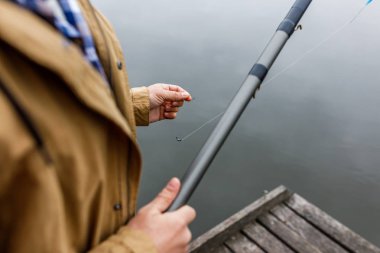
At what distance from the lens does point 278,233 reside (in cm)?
207

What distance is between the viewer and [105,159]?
0.66 m

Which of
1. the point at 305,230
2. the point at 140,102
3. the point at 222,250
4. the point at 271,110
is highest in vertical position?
the point at 140,102

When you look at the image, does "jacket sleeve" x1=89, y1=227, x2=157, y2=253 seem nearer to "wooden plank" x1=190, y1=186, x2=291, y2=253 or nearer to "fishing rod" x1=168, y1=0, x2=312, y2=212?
"fishing rod" x1=168, y1=0, x2=312, y2=212

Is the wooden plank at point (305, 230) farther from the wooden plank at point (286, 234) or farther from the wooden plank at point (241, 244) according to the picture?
the wooden plank at point (241, 244)

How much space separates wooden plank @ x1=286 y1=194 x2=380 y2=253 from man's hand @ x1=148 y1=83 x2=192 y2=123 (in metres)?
1.32

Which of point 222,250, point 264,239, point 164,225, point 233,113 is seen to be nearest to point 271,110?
point 264,239

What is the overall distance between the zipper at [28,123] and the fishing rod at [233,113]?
430 mm

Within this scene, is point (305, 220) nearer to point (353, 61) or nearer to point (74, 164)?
point (74, 164)

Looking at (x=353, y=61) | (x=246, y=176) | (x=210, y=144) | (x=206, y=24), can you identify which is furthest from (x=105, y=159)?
(x=206, y=24)

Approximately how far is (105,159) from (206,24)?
705 cm

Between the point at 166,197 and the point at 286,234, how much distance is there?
1471 mm

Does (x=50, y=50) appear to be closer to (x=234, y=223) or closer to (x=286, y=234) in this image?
(x=234, y=223)

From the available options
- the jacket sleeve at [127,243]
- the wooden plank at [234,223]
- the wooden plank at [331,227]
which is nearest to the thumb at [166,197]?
the jacket sleeve at [127,243]

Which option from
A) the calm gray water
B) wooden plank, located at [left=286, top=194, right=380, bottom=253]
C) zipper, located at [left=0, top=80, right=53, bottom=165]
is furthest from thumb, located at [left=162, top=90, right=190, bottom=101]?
the calm gray water
